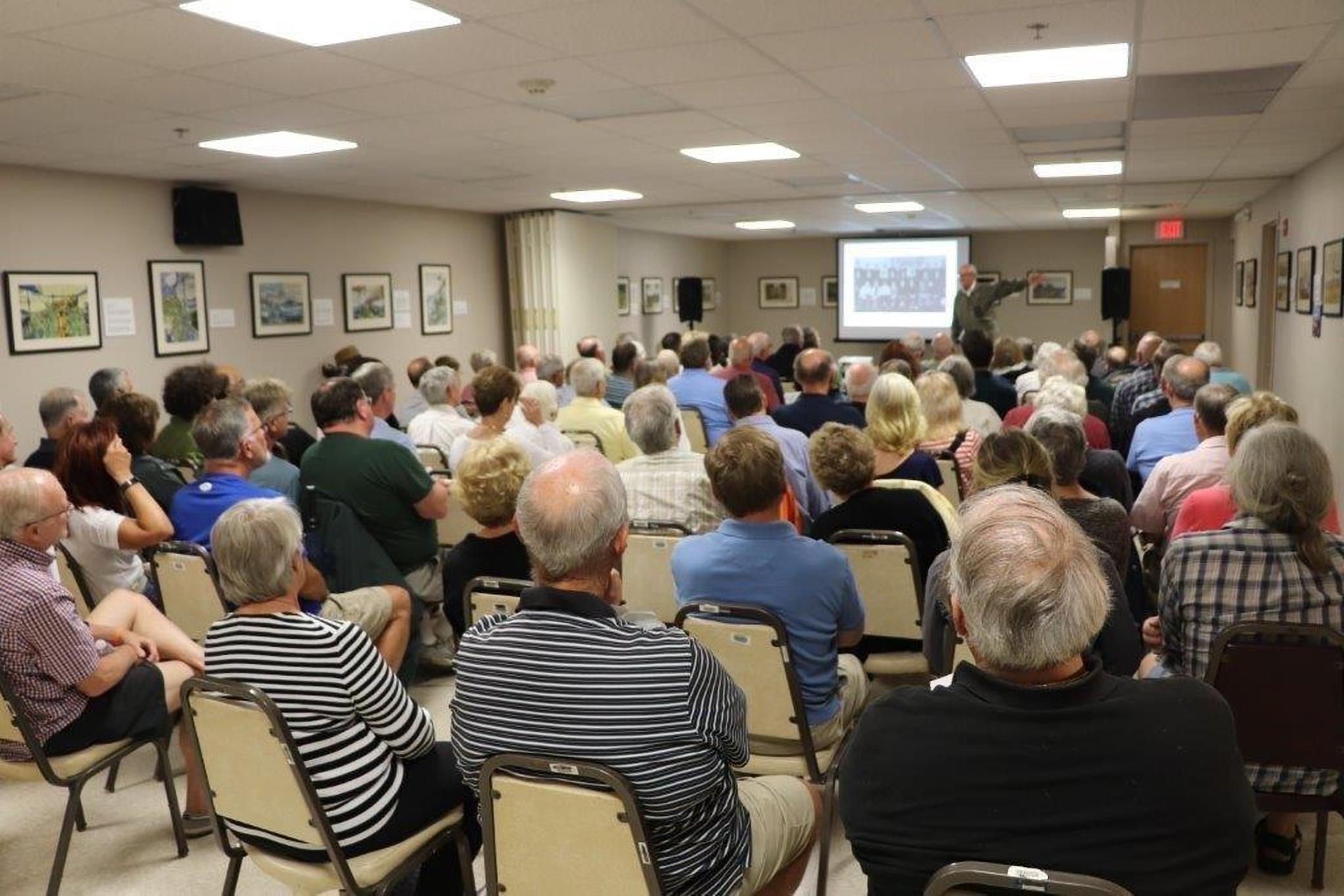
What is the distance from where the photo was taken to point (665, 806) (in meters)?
1.76

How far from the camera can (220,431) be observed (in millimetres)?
3557

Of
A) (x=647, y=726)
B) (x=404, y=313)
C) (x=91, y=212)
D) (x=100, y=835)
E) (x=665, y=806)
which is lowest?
(x=100, y=835)

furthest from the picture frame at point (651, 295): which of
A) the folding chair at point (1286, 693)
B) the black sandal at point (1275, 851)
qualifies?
the folding chair at point (1286, 693)

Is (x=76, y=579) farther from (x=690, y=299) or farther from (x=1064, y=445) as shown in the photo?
(x=690, y=299)

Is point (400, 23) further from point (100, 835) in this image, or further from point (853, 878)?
point (853, 878)

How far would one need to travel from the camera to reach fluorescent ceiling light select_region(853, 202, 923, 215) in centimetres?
1131

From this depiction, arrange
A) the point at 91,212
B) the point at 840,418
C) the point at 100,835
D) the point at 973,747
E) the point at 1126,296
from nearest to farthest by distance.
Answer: the point at 973,747 < the point at 100,835 < the point at 840,418 < the point at 91,212 < the point at 1126,296

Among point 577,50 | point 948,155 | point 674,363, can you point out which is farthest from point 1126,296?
A: point 577,50

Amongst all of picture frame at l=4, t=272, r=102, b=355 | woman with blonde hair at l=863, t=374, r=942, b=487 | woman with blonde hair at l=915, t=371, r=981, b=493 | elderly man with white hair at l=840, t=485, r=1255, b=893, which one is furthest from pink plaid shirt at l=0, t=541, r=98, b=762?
picture frame at l=4, t=272, r=102, b=355

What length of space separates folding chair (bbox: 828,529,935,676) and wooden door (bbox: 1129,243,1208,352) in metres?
14.2

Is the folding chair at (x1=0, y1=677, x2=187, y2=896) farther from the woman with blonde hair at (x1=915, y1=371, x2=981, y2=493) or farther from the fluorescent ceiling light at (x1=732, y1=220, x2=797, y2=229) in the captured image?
the fluorescent ceiling light at (x1=732, y1=220, x2=797, y2=229)

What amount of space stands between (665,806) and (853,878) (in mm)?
1323

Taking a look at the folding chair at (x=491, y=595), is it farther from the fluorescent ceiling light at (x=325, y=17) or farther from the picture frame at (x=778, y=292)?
the picture frame at (x=778, y=292)

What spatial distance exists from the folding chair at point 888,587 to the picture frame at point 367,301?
7301 millimetres
